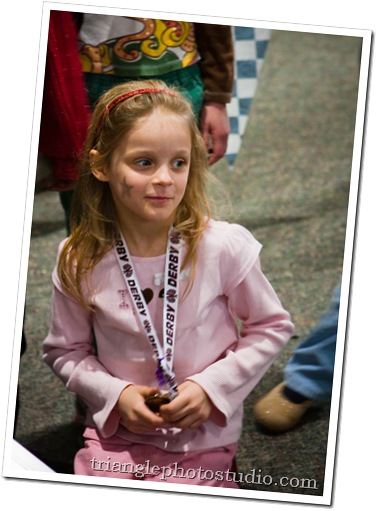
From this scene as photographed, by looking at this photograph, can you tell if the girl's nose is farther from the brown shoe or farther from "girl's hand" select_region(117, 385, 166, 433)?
the brown shoe

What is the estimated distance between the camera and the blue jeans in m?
1.35

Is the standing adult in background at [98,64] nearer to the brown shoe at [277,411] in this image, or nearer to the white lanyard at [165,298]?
the white lanyard at [165,298]

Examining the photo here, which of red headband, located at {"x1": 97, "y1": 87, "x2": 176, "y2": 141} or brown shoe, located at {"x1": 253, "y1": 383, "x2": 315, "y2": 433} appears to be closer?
red headband, located at {"x1": 97, "y1": 87, "x2": 176, "y2": 141}

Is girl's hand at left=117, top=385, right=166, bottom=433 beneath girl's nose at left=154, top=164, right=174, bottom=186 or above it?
beneath

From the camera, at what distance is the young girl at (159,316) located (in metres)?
1.18

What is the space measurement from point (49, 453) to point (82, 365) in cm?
16

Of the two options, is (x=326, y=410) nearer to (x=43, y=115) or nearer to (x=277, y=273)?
(x=277, y=273)

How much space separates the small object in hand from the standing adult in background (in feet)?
1.02

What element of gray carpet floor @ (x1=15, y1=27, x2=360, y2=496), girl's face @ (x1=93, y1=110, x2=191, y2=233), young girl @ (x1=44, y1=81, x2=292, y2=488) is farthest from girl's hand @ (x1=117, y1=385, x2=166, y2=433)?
girl's face @ (x1=93, y1=110, x2=191, y2=233)

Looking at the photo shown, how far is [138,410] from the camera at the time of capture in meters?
1.21

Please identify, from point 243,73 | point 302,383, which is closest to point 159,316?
point 302,383

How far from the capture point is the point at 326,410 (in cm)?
133

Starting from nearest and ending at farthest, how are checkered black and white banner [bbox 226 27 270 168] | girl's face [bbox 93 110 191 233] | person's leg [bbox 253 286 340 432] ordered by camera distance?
girl's face [bbox 93 110 191 233], checkered black and white banner [bbox 226 27 270 168], person's leg [bbox 253 286 340 432]

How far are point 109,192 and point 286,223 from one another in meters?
0.58
